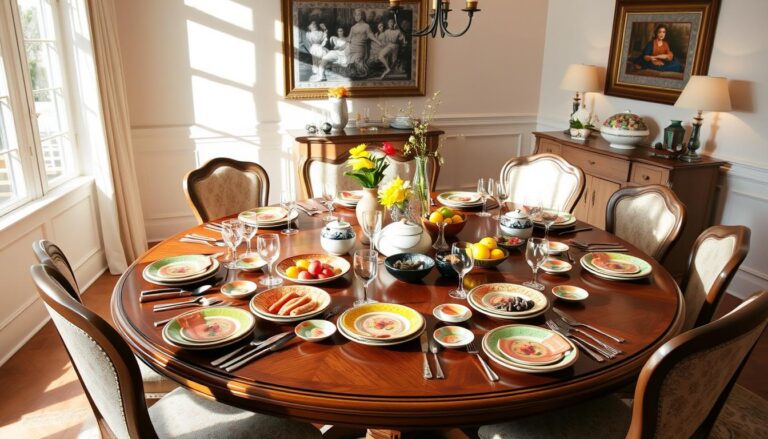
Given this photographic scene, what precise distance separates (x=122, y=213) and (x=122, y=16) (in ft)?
4.88

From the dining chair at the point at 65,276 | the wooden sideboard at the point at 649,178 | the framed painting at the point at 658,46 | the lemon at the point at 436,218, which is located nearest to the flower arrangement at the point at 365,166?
the lemon at the point at 436,218

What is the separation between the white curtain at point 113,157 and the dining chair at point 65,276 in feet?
7.38

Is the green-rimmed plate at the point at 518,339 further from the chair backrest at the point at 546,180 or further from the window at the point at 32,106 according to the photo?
the window at the point at 32,106

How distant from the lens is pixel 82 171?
3875mm

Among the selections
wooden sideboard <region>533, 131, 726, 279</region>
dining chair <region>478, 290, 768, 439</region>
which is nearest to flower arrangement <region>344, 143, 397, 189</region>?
dining chair <region>478, 290, 768, 439</region>

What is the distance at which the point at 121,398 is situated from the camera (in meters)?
1.37

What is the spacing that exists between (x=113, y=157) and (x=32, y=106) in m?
0.72

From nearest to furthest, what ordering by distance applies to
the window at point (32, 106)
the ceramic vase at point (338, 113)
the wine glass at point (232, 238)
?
the wine glass at point (232, 238)
the window at point (32, 106)
the ceramic vase at point (338, 113)

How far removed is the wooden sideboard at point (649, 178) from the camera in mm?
3600

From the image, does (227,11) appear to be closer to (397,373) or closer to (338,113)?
(338,113)

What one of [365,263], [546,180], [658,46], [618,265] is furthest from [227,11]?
[618,265]

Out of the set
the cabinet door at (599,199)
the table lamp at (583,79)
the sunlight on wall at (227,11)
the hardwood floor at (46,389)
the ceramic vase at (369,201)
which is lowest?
the hardwood floor at (46,389)

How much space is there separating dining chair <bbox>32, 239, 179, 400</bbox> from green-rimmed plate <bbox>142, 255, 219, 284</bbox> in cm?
24

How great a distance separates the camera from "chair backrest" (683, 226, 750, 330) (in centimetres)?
191
